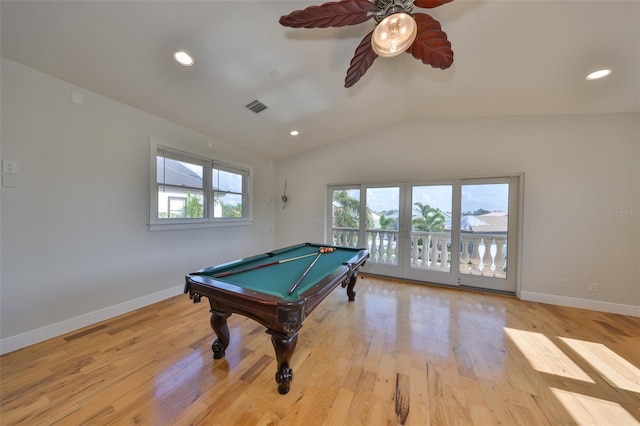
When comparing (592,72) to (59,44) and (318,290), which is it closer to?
(318,290)

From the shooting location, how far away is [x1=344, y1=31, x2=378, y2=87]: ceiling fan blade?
5.43 feet

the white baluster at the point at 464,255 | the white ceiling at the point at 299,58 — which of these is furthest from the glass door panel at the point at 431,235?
the white ceiling at the point at 299,58

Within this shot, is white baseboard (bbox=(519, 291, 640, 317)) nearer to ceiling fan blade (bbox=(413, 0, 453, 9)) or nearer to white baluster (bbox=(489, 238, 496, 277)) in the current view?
white baluster (bbox=(489, 238, 496, 277))

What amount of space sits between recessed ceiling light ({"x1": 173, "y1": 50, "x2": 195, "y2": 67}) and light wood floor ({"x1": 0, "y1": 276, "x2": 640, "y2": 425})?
2.78 meters

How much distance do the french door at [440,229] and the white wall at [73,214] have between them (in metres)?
3.42

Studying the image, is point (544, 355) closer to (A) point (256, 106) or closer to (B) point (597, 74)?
(B) point (597, 74)

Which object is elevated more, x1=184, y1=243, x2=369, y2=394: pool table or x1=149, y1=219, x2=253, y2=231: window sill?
x1=149, y1=219, x2=253, y2=231: window sill

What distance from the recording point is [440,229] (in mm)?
3787

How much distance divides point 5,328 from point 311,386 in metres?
2.75

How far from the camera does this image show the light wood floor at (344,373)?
4.41 feet

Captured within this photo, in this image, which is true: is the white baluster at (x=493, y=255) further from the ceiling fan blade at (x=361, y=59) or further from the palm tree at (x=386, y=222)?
the ceiling fan blade at (x=361, y=59)

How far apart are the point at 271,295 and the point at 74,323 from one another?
249cm

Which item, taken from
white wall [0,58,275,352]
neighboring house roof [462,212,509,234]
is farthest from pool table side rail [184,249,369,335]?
neighboring house roof [462,212,509,234]

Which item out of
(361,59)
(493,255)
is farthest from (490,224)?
(361,59)
